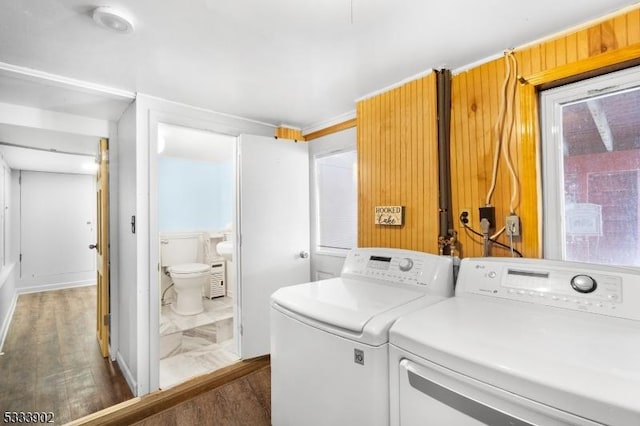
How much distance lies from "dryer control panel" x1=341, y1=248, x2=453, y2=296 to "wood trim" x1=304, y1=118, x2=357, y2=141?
1194 millimetres

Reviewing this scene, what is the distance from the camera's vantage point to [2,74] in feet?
5.64

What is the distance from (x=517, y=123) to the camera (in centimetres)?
158

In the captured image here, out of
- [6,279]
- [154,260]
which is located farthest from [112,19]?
[6,279]

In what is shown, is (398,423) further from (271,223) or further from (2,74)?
(2,74)

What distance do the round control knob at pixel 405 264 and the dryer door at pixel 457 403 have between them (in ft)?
2.16

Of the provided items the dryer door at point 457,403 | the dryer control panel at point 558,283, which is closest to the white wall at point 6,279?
the dryer door at point 457,403

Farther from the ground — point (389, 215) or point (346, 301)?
point (389, 215)

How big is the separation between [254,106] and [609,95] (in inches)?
85.5

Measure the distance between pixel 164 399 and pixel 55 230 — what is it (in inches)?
176

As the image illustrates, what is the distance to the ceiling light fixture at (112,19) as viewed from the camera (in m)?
1.25

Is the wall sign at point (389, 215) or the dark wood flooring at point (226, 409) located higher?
the wall sign at point (389, 215)

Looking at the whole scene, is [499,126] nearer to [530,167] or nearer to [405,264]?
[530,167]

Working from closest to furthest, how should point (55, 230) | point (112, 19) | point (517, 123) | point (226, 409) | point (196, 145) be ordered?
point (112, 19) → point (517, 123) → point (226, 409) → point (196, 145) → point (55, 230)

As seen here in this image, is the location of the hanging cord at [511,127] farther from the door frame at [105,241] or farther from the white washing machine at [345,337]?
the door frame at [105,241]
